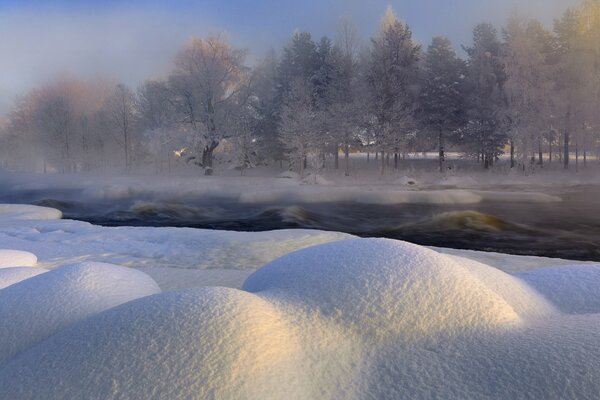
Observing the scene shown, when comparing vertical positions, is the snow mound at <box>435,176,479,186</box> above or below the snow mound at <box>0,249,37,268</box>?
above

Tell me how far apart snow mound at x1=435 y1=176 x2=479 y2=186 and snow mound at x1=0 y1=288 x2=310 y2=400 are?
88.5 ft

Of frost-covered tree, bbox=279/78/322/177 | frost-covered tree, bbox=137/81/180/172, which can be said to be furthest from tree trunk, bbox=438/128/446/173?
frost-covered tree, bbox=137/81/180/172

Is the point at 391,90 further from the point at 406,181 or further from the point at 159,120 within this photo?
the point at 159,120

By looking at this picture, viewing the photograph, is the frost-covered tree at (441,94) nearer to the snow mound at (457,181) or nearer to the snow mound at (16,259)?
the snow mound at (457,181)

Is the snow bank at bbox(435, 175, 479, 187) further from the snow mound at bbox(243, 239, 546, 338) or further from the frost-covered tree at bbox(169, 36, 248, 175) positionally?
the snow mound at bbox(243, 239, 546, 338)

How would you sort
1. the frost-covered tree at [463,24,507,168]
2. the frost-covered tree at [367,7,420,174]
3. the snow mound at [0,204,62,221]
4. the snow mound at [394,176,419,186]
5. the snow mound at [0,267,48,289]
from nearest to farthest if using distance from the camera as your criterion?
1. the snow mound at [0,267,48,289]
2. the snow mound at [0,204,62,221]
3. the snow mound at [394,176,419,186]
4. the frost-covered tree at [367,7,420,174]
5. the frost-covered tree at [463,24,507,168]

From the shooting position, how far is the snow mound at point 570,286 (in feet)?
12.4

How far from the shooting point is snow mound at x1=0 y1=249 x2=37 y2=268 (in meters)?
7.00

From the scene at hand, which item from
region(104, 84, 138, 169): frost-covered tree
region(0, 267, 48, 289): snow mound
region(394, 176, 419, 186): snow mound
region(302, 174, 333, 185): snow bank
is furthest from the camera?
region(104, 84, 138, 169): frost-covered tree

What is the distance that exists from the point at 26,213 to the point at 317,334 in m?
16.2

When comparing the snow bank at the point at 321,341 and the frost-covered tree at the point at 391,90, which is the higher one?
the frost-covered tree at the point at 391,90

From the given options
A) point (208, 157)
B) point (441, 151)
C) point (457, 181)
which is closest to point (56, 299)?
point (457, 181)

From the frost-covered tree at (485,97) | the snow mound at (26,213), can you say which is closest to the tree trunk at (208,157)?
the snow mound at (26,213)

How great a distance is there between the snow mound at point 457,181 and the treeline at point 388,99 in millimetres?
4366
